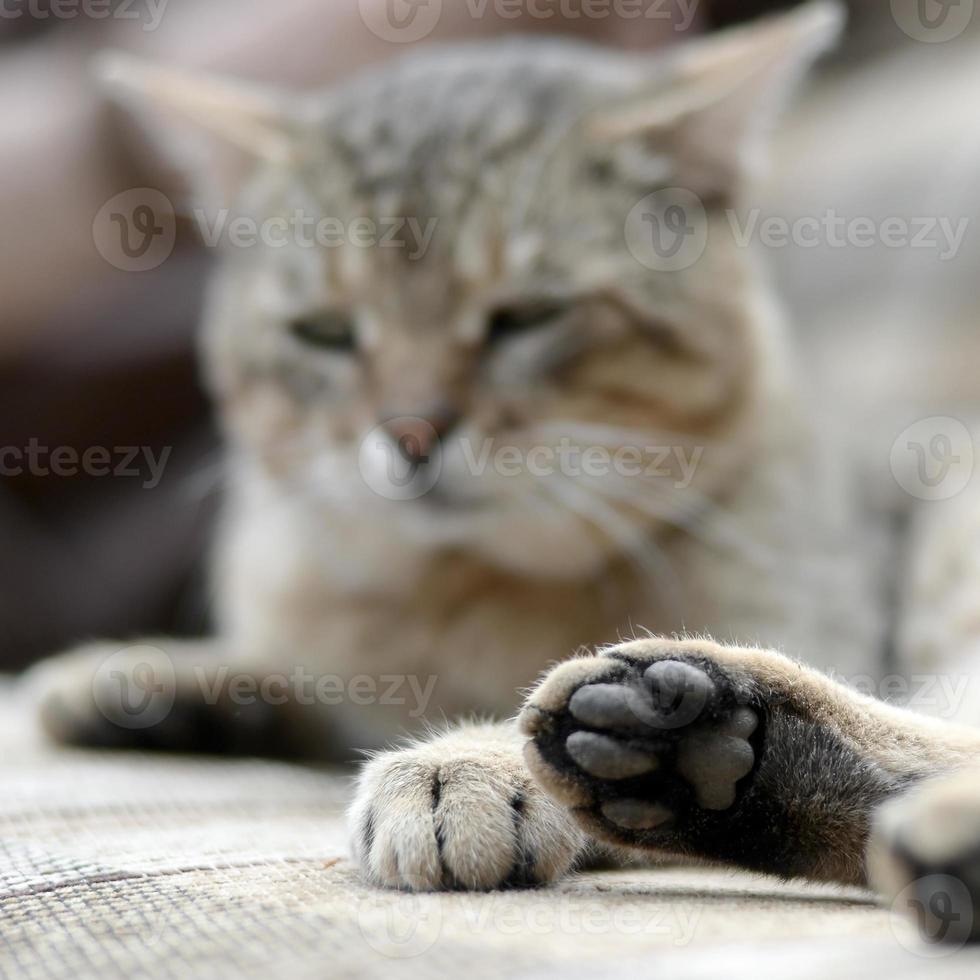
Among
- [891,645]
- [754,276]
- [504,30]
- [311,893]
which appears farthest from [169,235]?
[311,893]

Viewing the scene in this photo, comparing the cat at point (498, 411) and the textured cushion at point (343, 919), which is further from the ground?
the cat at point (498, 411)

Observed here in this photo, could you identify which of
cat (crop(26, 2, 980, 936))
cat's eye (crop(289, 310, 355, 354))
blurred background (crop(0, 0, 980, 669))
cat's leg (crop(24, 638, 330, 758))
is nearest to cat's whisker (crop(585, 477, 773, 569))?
cat (crop(26, 2, 980, 936))

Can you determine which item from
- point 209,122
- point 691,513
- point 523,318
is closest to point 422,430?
point 523,318

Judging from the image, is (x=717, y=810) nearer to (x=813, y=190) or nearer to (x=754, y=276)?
(x=754, y=276)

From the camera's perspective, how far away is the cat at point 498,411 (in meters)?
1.40

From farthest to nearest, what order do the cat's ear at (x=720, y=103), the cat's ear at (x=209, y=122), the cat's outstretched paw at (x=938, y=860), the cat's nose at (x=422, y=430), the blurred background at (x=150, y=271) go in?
the blurred background at (x=150, y=271) → the cat's ear at (x=209, y=122) → the cat's ear at (x=720, y=103) → the cat's nose at (x=422, y=430) → the cat's outstretched paw at (x=938, y=860)

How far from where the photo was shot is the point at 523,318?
1.43 m

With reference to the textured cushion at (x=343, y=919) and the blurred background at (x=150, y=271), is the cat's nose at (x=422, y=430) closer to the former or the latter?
the textured cushion at (x=343, y=919)

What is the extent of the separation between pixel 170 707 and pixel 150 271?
103cm

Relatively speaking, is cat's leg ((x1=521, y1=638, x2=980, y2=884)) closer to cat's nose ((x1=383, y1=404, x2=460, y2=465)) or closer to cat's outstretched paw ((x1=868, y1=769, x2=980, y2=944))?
cat's outstretched paw ((x1=868, y1=769, x2=980, y2=944))

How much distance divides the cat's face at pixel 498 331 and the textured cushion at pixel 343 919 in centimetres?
50

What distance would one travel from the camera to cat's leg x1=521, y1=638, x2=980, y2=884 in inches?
27.5

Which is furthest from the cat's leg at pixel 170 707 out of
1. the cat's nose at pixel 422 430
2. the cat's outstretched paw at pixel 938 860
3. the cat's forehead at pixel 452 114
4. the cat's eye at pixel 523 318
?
the cat's outstretched paw at pixel 938 860

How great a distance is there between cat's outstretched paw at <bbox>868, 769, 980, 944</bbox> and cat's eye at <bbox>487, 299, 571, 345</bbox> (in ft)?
3.01
